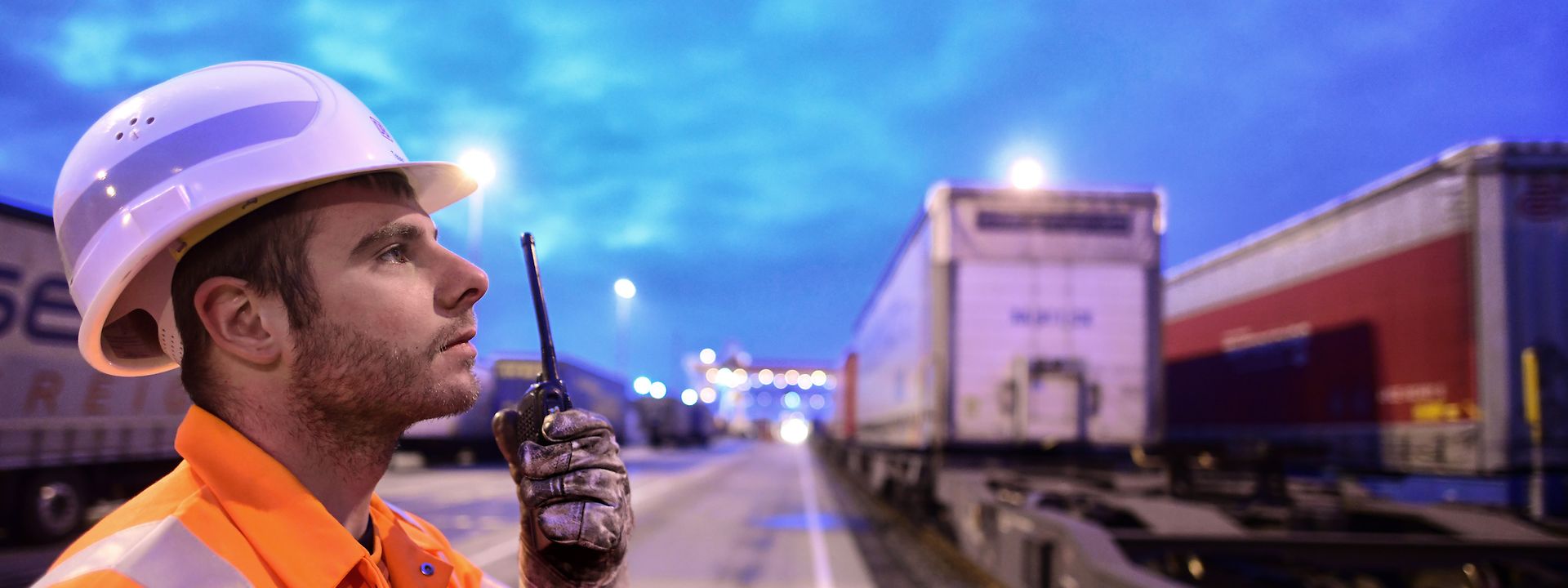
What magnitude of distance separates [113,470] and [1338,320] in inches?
533

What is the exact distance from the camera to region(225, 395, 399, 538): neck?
127cm

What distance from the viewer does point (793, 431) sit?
422 ft

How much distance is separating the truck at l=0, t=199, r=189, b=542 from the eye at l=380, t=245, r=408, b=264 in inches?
272

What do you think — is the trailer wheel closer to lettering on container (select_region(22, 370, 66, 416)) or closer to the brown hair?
lettering on container (select_region(22, 370, 66, 416))

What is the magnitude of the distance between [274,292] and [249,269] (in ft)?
0.17

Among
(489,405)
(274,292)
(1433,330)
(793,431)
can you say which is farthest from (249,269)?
(793,431)

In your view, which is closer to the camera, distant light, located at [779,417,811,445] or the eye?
the eye

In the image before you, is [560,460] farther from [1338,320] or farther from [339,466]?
[1338,320]

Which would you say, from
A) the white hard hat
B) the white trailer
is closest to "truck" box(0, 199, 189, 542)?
the white hard hat

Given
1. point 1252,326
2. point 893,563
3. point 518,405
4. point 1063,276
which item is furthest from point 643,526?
point 518,405

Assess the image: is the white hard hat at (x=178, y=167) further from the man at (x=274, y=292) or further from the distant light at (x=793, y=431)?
the distant light at (x=793, y=431)

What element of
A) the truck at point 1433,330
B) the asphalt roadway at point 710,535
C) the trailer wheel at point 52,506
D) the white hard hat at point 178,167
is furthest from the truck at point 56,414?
the truck at point 1433,330

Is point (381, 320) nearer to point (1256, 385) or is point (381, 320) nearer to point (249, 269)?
point (249, 269)

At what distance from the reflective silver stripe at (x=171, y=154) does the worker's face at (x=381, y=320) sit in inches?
4.5
